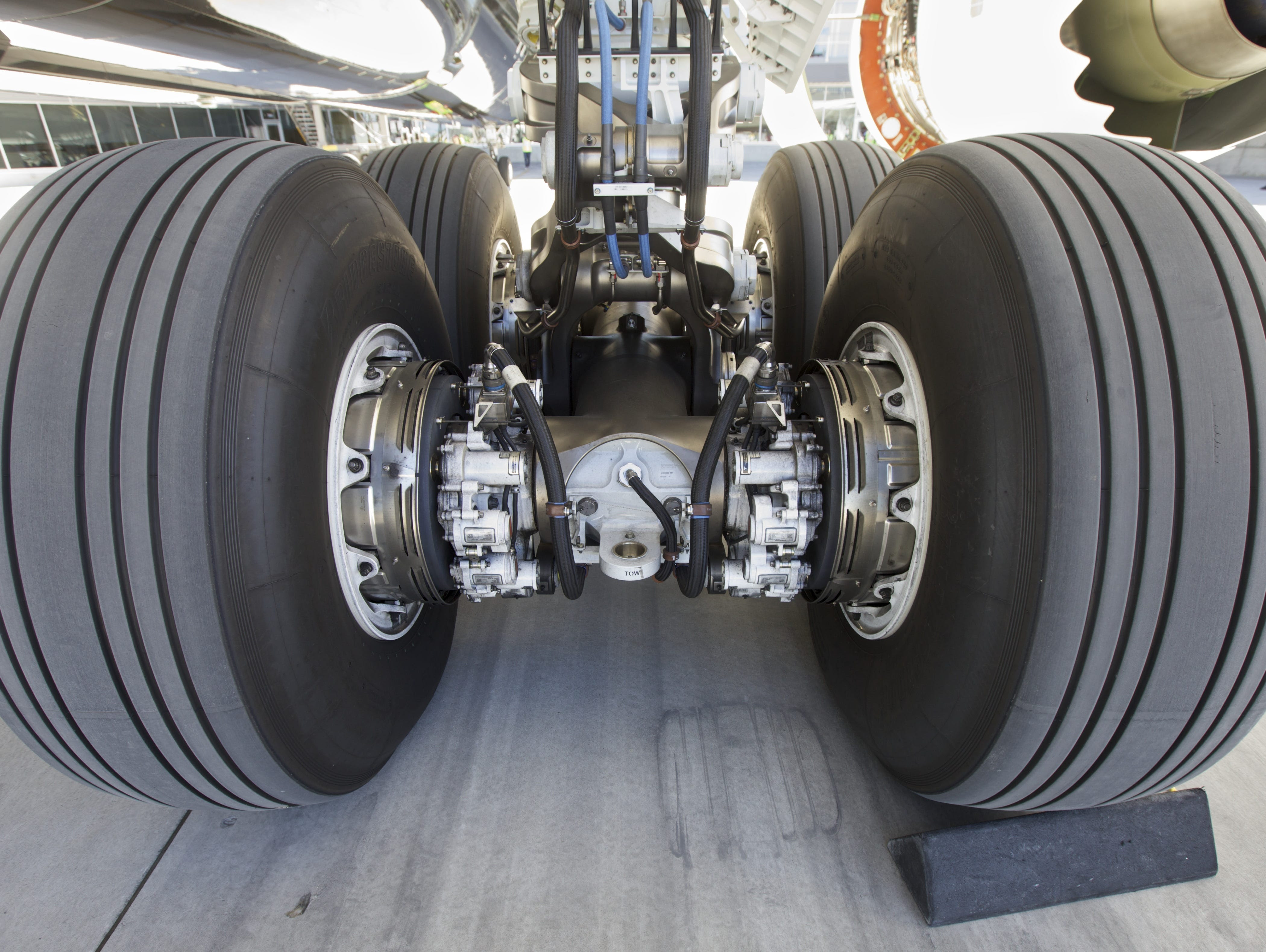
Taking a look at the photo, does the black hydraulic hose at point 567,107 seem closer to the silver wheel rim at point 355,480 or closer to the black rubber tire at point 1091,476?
the silver wheel rim at point 355,480

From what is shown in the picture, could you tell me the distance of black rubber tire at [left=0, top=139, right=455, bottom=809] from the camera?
3.44 feet

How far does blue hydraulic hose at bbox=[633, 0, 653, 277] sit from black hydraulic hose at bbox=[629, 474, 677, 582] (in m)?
0.59

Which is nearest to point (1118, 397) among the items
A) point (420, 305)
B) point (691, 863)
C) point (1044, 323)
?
point (1044, 323)

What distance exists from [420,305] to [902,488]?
129cm

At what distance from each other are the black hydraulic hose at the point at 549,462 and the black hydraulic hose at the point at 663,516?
15cm

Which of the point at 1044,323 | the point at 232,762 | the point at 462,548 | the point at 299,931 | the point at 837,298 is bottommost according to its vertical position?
the point at 299,931

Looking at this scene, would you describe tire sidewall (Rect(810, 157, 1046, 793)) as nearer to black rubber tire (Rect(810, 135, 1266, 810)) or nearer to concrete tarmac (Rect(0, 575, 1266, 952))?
black rubber tire (Rect(810, 135, 1266, 810))

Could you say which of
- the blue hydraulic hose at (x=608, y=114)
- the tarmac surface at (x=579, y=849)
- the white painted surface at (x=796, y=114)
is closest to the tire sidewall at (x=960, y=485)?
the tarmac surface at (x=579, y=849)

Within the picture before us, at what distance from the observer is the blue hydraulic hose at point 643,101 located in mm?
1299

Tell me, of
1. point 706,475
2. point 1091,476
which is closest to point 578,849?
point 706,475

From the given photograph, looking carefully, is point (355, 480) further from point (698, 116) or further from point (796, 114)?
point (796, 114)

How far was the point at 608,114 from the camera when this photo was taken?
140 cm

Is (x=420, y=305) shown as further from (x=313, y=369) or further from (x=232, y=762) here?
(x=232, y=762)

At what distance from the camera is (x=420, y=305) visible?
1865 mm
